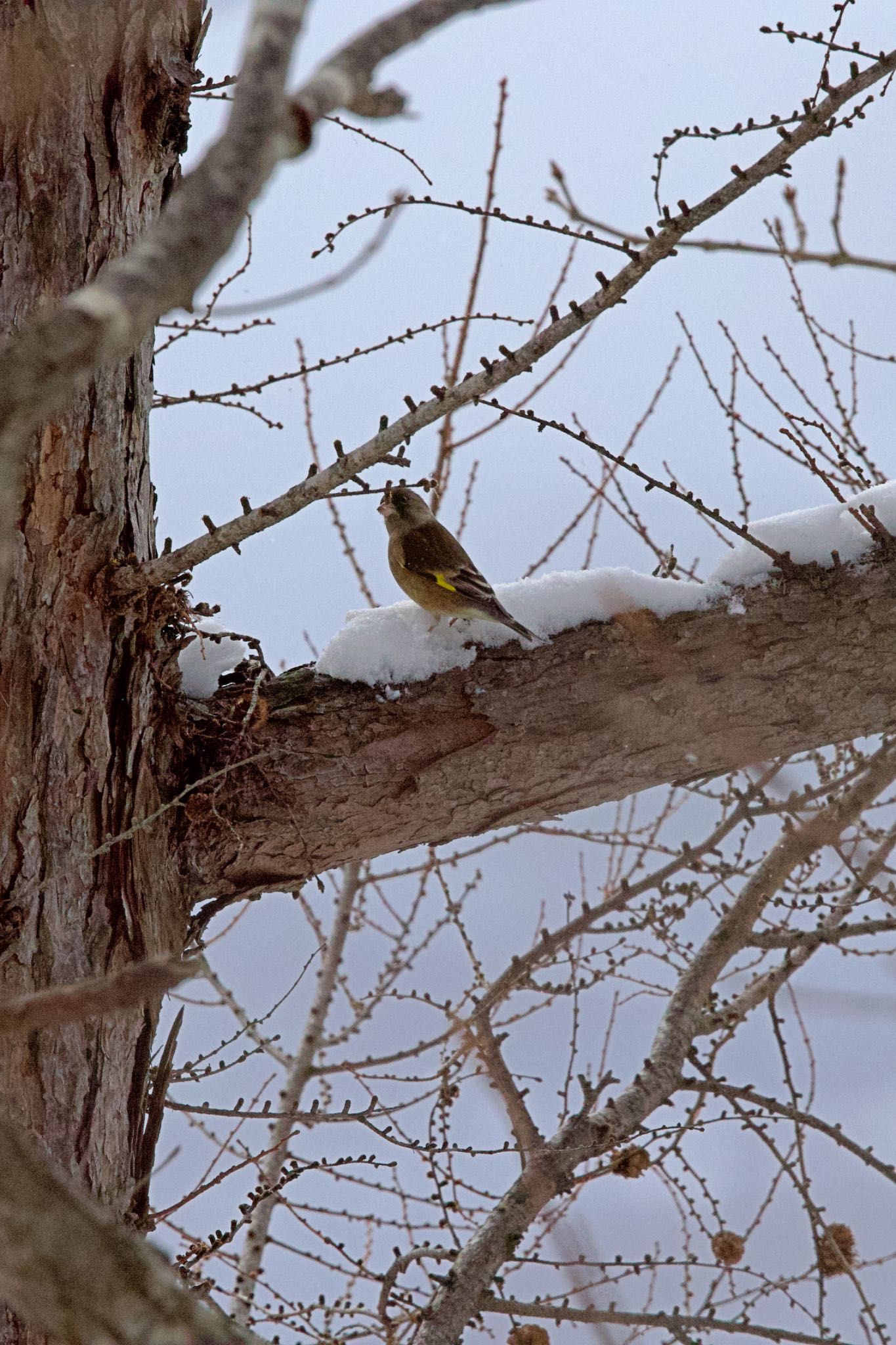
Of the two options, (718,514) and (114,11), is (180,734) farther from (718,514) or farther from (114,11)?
(114,11)

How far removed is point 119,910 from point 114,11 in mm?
1939

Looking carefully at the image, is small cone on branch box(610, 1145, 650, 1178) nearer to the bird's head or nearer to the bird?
the bird

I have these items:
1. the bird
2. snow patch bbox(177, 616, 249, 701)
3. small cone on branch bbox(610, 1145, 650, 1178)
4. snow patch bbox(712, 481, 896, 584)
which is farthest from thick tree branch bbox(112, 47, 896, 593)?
small cone on branch bbox(610, 1145, 650, 1178)

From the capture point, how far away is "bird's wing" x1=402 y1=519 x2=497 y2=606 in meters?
2.93

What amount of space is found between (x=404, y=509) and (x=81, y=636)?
7.00 feet

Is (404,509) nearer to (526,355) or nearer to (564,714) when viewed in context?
(564,714)

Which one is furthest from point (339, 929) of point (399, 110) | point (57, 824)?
point (399, 110)

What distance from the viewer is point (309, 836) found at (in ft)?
8.61

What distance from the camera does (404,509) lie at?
4223 mm

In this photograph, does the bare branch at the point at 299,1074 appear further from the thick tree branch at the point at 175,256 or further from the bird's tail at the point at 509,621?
the thick tree branch at the point at 175,256

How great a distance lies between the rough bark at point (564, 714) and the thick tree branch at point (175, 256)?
69.4 inches

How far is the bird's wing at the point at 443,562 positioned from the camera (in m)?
2.93

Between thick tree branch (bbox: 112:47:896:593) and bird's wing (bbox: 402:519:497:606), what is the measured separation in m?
0.79

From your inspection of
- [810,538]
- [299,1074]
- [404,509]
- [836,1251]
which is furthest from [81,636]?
[299,1074]
